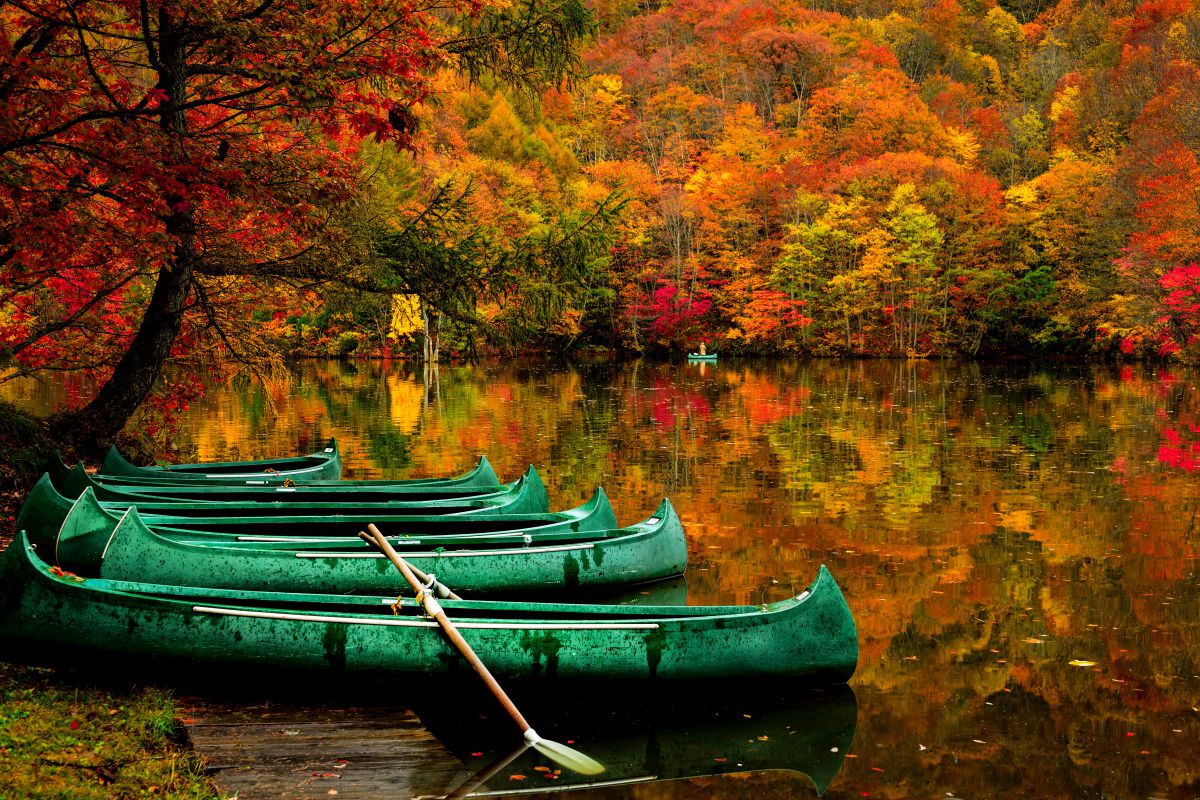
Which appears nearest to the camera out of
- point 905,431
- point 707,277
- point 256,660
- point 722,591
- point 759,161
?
point 256,660

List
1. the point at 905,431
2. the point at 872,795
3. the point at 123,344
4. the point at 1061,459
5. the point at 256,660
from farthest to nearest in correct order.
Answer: the point at 905,431, the point at 1061,459, the point at 123,344, the point at 256,660, the point at 872,795

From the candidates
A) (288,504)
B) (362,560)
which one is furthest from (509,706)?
(288,504)

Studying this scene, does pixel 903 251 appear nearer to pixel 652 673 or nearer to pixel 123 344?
pixel 123 344

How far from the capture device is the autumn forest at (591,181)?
9359 millimetres

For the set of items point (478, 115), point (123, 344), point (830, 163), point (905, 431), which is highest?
point (478, 115)

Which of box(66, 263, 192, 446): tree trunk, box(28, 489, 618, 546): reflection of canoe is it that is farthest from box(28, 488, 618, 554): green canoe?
box(66, 263, 192, 446): tree trunk

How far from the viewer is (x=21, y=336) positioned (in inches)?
523

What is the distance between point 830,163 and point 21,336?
152 ft

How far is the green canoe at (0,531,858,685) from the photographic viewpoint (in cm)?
653

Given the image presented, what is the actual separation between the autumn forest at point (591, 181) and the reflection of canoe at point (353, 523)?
94.1 inches

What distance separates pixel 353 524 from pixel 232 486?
8.10 ft

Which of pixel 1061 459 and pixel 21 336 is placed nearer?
pixel 21 336

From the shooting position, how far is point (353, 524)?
1012 centimetres

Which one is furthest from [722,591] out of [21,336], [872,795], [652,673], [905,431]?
[905,431]
